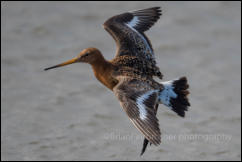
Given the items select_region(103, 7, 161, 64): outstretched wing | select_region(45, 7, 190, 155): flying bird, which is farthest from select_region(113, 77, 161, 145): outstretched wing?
select_region(103, 7, 161, 64): outstretched wing

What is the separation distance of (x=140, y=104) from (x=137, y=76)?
2.07 ft

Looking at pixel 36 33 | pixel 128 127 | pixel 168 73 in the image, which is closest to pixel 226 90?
pixel 168 73

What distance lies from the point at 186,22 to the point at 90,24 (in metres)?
1.81

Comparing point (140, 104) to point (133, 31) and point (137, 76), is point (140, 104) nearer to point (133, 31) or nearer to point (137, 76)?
point (137, 76)

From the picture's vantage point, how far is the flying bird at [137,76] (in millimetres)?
6059

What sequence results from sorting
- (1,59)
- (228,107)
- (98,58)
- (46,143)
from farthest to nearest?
(1,59) → (228,107) → (46,143) → (98,58)

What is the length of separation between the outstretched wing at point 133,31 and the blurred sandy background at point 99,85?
2122 millimetres

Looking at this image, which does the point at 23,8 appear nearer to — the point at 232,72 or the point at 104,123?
the point at 104,123

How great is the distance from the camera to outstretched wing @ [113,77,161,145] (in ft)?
19.1

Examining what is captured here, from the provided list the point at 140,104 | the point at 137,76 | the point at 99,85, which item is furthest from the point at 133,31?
the point at 99,85

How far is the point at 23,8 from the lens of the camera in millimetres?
11391

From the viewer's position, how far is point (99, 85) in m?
10.0

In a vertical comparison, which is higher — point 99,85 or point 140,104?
point 140,104

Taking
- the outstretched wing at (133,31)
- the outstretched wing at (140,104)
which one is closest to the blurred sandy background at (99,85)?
the outstretched wing at (133,31)
